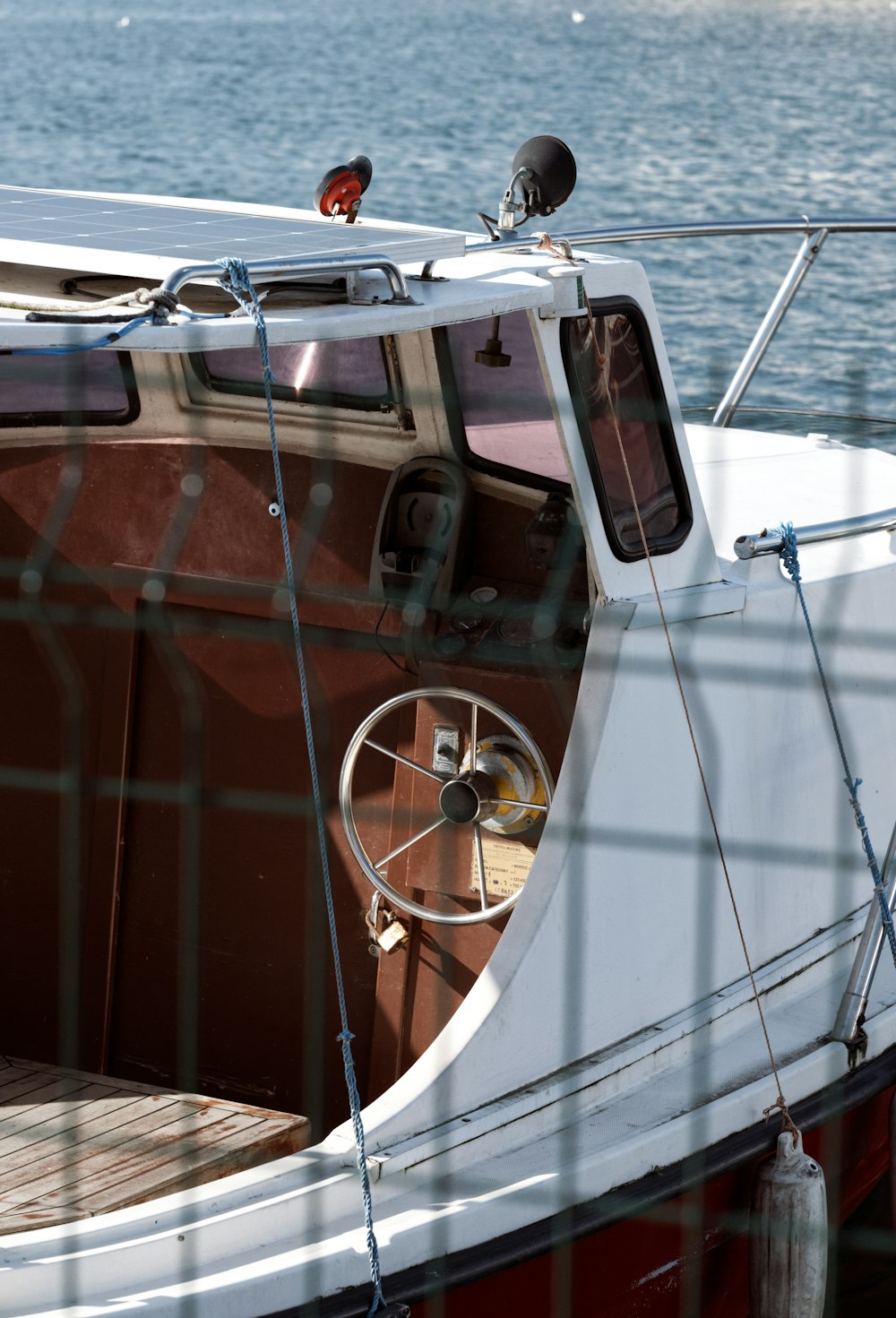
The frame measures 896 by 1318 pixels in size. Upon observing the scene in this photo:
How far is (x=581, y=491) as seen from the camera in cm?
317

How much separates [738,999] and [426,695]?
0.91m

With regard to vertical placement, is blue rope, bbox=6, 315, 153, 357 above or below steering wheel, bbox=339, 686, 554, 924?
below

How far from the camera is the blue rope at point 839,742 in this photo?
356 cm

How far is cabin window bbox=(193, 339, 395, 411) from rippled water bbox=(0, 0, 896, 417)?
693 cm

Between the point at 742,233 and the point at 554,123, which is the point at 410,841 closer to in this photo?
the point at 742,233

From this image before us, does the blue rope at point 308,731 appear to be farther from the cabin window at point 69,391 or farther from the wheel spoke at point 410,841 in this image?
the cabin window at point 69,391

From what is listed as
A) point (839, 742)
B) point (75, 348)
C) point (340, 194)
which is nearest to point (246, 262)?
point (75, 348)

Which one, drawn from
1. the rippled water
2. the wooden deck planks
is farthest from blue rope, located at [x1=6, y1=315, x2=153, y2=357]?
the rippled water

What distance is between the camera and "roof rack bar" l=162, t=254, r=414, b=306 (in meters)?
2.41

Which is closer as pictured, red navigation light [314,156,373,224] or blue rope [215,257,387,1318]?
blue rope [215,257,387,1318]

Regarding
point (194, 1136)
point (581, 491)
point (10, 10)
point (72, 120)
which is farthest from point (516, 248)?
point (10, 10)

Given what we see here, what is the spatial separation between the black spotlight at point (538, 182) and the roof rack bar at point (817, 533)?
769 mm

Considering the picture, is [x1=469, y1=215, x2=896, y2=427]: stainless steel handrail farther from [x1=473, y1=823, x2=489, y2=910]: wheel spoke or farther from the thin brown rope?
[x1=473, y1=823, x2=489, y2=910]: wheel spoke

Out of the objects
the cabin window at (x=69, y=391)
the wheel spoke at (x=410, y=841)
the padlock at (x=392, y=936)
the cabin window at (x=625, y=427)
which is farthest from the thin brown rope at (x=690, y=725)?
the cabin window at (x=69, y=391)
